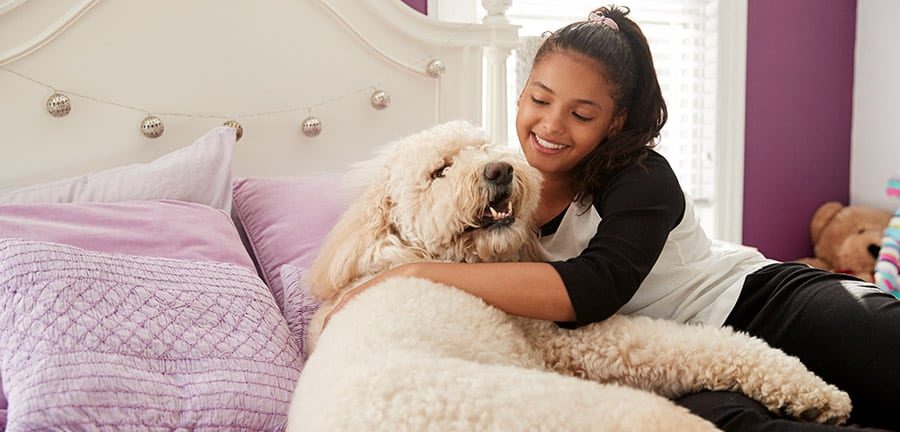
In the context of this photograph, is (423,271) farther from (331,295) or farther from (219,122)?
(219,122)

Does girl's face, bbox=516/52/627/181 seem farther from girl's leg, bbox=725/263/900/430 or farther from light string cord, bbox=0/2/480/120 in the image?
light string cord, bbox=0/2/480/120

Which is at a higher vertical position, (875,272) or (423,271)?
(423,271)

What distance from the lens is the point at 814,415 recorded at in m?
1.24

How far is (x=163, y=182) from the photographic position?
5.95ft

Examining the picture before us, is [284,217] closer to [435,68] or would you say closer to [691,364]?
[435,68]

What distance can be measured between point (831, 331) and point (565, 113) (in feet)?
2.25

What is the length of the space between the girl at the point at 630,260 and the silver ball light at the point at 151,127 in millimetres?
943

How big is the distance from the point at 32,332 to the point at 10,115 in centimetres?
94

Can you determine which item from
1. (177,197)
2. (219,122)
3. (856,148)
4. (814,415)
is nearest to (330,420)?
(814,415)

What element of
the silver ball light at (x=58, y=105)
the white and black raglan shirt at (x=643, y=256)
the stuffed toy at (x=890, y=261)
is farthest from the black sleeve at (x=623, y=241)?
the stuffed toy at (x=890, y=261)

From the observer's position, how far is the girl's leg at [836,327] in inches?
55.6

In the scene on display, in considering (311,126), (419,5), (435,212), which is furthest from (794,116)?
(435,212)

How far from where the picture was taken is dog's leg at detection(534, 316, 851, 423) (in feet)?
4.06

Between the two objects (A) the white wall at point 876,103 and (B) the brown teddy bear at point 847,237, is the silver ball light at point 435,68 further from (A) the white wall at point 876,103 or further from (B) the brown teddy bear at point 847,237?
(A) the white wall at point 876,103
